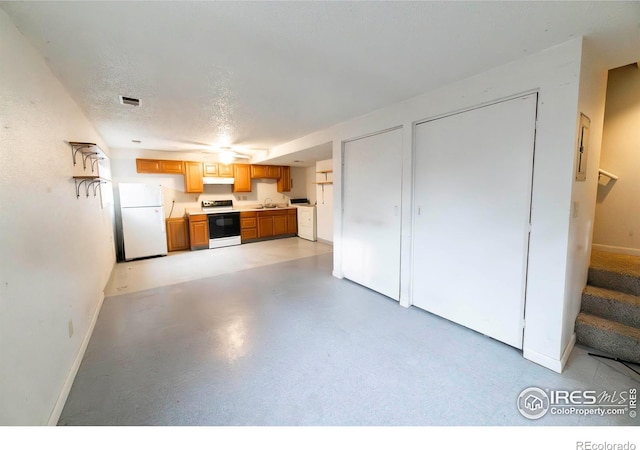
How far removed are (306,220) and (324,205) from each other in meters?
0.79

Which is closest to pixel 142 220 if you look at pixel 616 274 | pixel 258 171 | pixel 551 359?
pixel 258 171

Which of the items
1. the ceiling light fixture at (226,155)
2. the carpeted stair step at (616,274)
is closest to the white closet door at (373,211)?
the carpeted stair step at (616,274)

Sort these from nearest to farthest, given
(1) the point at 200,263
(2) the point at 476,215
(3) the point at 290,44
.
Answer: (3) the point at 290,44 → (2) the point at 476,215 → (1) the point at 200,263

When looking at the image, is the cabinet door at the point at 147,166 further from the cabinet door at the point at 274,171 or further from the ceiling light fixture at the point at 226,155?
the cabinet door at the point at 274,171

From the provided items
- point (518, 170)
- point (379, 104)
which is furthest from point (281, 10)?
point (518, 170)

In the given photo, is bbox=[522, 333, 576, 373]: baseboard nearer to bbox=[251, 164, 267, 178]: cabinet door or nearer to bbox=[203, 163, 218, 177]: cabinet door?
bbox=[251, 164, 267, 178]: cabinet door

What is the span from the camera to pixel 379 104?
2932 mm

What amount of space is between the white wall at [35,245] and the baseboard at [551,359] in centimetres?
312

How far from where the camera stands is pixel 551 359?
1.91 meters

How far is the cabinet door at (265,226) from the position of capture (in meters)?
6.82

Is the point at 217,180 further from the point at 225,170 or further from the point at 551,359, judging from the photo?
the point at 551,359

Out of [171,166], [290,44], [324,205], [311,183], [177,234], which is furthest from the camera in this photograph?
[311,183]

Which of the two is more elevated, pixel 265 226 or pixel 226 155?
pixel 226 155

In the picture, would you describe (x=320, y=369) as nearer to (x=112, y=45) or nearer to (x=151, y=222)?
(x=112, y=45)
